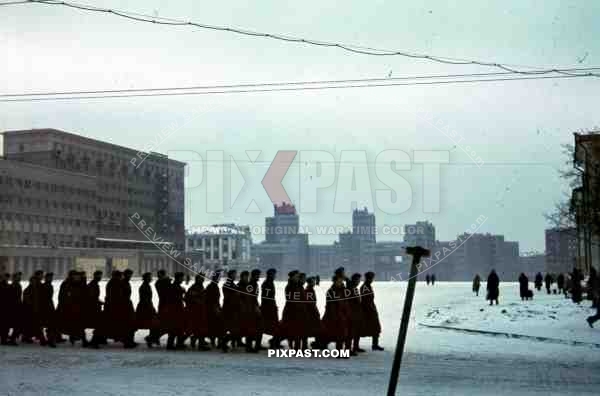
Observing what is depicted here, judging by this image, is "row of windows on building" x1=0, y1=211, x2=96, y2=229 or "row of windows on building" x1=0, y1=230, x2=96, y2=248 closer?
"row of windows on building" x1=0, y1=230, x2=96, y2=248

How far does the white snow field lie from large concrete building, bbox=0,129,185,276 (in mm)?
73360

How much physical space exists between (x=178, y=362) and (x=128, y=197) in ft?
339

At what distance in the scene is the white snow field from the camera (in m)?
10.1

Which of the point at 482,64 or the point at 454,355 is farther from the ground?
the point at 482,64

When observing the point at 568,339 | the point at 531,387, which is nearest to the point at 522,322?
the point at 568,339

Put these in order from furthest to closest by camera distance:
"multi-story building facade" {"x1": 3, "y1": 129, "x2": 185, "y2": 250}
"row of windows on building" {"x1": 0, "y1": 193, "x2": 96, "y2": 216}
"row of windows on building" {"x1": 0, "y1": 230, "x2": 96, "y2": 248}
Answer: "multi-story building facade" {"x1": 3, "y1": 129, "x2": 185, "y2": 250} < "row of windows on building" {"x1": 0, "y1": 193, "x2": 96, "y2": 216} < "row of windows on building" {"x1": 0, "y1": 230, "x2": 96, "y2": 248}

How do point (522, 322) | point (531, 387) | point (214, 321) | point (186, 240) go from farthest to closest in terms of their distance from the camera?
point (186, 240) → point (522, 322) → point (214, 321) → point (531, 387)

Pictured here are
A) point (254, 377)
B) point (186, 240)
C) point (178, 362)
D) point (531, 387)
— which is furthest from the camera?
point (186, 240)

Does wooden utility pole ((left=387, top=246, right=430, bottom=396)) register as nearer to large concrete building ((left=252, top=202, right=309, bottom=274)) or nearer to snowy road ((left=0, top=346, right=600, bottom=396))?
snowy road ((left=0, top=346, right=600, bottom=396))

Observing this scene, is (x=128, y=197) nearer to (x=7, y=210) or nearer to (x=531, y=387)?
(x=7, y=210)

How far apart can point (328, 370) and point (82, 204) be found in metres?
95.4

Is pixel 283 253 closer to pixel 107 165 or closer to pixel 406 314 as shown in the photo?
pixel 107 165

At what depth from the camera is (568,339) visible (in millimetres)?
17672

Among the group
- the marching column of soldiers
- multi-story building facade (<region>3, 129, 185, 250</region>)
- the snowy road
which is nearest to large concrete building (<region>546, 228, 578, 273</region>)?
multi-story building facade (<region>3, 129, 185, 250</region>)
